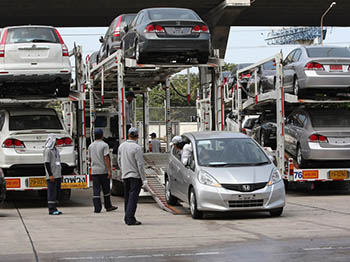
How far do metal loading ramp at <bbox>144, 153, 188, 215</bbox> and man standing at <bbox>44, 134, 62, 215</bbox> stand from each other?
2.28m

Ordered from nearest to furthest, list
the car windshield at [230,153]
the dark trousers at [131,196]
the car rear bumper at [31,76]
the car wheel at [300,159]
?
the dark trousers at [131,196]
the car windshield at [230,153]
the car rear bumper at [31,76]
the car wheel at [300,159]

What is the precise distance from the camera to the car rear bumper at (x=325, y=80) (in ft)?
59.1

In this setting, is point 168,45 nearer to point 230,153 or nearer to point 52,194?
point 230,153

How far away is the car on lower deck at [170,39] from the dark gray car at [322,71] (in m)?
2.63

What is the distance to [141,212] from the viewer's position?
15.5 meters

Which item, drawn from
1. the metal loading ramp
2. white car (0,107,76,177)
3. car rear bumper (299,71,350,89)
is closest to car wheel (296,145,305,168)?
car rear bumper (299,71,350,89)

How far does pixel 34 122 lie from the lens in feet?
56.4

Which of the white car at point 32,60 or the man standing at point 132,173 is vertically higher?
Result: the white car at point 32,60

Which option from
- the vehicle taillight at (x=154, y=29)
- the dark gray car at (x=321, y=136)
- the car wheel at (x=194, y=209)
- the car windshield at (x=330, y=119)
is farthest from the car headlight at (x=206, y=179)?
the car windshield at (x=330, y=119)

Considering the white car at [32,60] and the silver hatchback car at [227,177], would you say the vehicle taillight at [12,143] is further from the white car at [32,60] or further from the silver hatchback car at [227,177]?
the silver hatchback car at [227,177]

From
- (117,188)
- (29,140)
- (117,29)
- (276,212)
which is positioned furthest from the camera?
(117,29)

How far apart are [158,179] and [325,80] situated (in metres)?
4.71

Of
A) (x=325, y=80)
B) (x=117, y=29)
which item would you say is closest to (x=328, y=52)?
(x=325, y=80)

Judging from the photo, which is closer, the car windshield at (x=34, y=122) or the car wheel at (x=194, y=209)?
the car wheel at (x=194, y=209)
